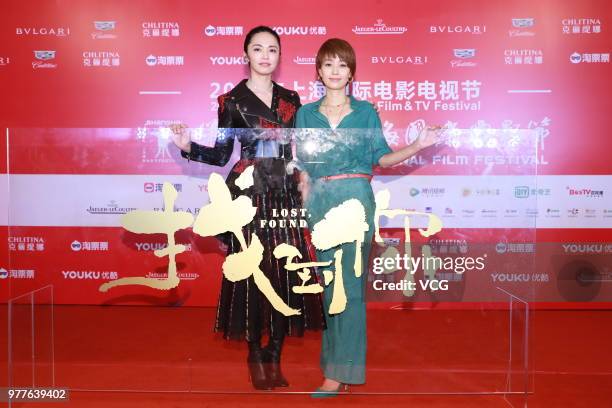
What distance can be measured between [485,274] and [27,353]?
170 cm

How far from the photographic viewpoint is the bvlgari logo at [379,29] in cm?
425

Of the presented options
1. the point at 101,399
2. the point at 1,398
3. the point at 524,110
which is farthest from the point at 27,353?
the point at 524,110

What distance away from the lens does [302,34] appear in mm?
4270

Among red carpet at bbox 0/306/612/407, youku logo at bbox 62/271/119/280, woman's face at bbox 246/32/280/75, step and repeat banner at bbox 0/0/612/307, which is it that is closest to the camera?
youku logo at bbox 62/271/119/280

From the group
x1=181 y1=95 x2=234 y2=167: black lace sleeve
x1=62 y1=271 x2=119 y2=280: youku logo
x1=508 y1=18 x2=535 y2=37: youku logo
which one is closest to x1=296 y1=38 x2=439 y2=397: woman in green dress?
x1=181 y1=95 x2=234 y2=167: black lace sleeve

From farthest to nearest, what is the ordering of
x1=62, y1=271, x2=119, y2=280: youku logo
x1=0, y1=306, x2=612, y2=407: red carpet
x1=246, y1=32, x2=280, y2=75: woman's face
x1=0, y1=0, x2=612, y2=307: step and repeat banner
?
x1=0, y1=0, x2=612, y2=307: step and repeat banner
x1=246, y1=32, x2=280, y2=75: woman's face
x1=0, y1=306, x2=612, y2=407: red carpet
x1=62, y1=271, x2=119, y2=280: youku logo

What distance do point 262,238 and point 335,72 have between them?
0.68 m

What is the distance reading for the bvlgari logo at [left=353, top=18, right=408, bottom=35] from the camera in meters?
4.25

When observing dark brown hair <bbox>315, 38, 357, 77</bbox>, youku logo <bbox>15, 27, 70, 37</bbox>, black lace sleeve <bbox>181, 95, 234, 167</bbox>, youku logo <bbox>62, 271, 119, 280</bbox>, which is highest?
youku logo <bbox>15, 27, 70, 37</bbox>

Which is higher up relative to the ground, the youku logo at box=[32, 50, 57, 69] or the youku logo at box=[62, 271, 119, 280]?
the youku logo at box=[32, 50, 57, 69]

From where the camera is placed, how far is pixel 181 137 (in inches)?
89.4

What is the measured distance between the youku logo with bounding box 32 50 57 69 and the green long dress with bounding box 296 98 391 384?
8.81 ft

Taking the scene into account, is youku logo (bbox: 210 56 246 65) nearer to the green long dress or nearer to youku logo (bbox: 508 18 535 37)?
youku logo (bbox: 508 18 535 37)

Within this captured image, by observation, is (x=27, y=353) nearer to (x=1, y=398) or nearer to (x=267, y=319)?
(x=1, y=398)
